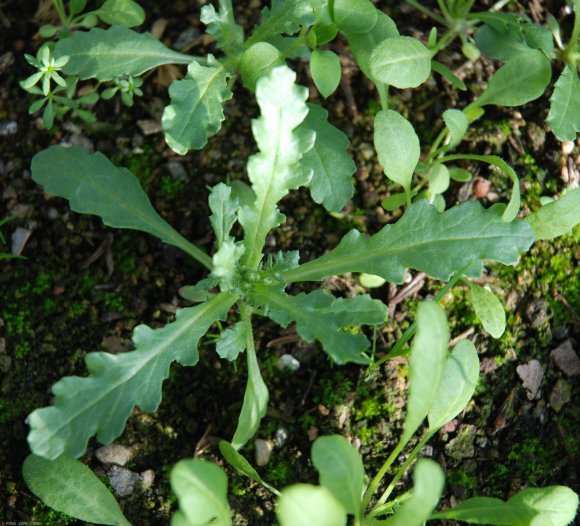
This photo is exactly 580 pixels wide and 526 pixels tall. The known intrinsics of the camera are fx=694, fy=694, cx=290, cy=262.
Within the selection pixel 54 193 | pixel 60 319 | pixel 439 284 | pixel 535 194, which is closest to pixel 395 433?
pixel 439 284

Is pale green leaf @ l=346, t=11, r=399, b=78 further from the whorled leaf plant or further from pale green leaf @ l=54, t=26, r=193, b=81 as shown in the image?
pale green leaf @ l=54, t=26, r=193, b=81

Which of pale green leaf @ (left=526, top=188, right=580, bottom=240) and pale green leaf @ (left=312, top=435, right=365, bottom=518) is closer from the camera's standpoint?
pale green leaf @ (left=312, top=435, right=365, bottom=518)

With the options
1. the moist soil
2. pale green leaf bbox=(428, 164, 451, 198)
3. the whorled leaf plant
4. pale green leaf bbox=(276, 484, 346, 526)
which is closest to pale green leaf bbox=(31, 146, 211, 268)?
the whorled leaf plant

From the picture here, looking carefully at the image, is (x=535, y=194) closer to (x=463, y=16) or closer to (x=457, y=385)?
(x=463, y=16)

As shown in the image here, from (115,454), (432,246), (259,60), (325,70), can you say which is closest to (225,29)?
(259,60)

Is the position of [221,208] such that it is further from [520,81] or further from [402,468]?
→ [520,81]

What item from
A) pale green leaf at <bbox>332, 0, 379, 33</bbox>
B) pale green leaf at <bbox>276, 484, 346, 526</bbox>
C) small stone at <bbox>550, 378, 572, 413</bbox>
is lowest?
small stone at <bbox>550, 378, 572, 413</bbox>
